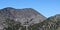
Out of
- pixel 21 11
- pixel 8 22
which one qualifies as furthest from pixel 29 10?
pixel 8 22

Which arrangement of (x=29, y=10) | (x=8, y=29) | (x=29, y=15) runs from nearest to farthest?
(x=8, y=29) < (x=29, y=15) < (x=29, y=10)

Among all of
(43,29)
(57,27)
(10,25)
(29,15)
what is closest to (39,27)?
(43,29)

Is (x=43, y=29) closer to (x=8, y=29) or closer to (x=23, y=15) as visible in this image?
(x=8, y=29)

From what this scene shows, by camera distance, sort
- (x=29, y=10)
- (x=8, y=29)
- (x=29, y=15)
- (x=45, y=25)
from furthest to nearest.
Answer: (x=29, y=10) < (x=29, y=15) < (x=45, y=25) < (x=8, y=29)

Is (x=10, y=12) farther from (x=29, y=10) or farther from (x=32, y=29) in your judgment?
(x=32, y=29)

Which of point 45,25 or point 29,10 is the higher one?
point 29,10

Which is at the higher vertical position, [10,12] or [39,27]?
[10,12]

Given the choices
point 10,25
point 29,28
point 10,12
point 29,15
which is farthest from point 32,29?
point 10,12

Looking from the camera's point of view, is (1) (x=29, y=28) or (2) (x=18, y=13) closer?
(1) (x=29, y=28)

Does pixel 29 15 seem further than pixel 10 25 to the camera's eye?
Yes

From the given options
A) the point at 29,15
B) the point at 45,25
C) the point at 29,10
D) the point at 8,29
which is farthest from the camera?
the point at 29,10
